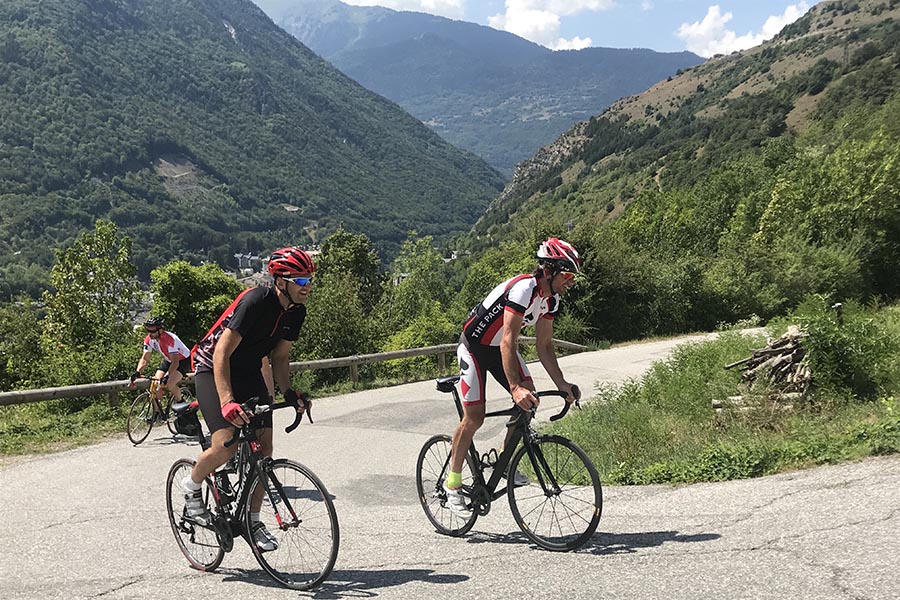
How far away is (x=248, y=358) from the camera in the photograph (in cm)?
483

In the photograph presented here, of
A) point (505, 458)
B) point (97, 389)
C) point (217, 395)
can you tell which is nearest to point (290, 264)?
point (217, 395)

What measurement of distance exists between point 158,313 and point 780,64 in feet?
Answer: 566

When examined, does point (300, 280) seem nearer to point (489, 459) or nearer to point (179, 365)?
point (489, 459)

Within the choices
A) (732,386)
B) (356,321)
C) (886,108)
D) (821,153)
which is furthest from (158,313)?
(886,108)

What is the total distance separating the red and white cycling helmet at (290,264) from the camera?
4.59 metres

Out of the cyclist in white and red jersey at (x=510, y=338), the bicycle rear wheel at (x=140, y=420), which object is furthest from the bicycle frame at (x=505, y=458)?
the bicycle rear wheel at (x=140, y=420)

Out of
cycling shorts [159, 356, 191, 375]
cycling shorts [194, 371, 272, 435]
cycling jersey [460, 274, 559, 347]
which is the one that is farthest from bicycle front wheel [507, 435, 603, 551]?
cycling shorts [159, 356, 191, 375]

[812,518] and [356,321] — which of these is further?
[356,321]

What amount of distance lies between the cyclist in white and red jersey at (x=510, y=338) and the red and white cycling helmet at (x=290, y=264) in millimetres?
1404

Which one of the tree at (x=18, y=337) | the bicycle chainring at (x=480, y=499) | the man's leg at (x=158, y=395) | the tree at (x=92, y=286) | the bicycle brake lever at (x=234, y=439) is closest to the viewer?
the bicycle brake lever at (x=234, y=439)

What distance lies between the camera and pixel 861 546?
13.6 feet

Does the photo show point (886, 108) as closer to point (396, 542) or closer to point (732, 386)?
point (732, 386)

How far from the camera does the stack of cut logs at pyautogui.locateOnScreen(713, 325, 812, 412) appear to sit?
8.98 meters

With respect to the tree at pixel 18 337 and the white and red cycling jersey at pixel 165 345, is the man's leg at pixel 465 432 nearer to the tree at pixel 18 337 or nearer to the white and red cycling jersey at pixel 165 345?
the white and red cycling jersey at pixel 165 345
